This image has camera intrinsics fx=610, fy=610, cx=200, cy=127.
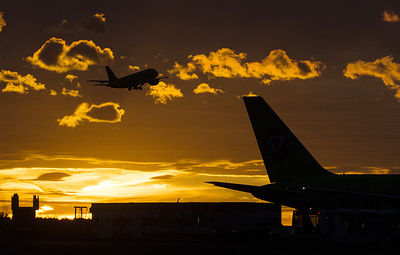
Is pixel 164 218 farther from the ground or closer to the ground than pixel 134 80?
closer to the ground

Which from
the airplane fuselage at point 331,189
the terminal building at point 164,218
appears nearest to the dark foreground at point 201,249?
the airplane fuselage at point 331,189

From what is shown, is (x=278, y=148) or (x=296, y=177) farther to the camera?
(x=278, y=148)

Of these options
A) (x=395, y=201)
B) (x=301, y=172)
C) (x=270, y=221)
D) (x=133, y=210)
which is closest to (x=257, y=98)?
(x=301, y=172)

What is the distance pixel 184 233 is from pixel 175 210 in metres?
7.40

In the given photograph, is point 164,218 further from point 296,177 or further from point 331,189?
point 331,189

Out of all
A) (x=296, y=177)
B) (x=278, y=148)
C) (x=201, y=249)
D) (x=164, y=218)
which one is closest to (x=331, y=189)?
(x=296, y=177)

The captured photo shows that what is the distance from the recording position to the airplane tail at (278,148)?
61.6 m

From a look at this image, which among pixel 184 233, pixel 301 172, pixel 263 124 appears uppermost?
pixel 263 124

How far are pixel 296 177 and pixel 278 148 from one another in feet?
11.3

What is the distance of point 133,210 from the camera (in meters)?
159

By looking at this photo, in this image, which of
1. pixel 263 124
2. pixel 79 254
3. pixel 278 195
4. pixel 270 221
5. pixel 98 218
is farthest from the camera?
pixel 98 218

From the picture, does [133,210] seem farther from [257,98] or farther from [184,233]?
[257,98]

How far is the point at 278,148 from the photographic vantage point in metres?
62.3

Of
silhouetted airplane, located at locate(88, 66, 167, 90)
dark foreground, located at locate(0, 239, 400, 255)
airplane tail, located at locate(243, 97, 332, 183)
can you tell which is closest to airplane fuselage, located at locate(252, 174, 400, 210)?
airplane tail, located at locate(243, 97, 332, 183)
